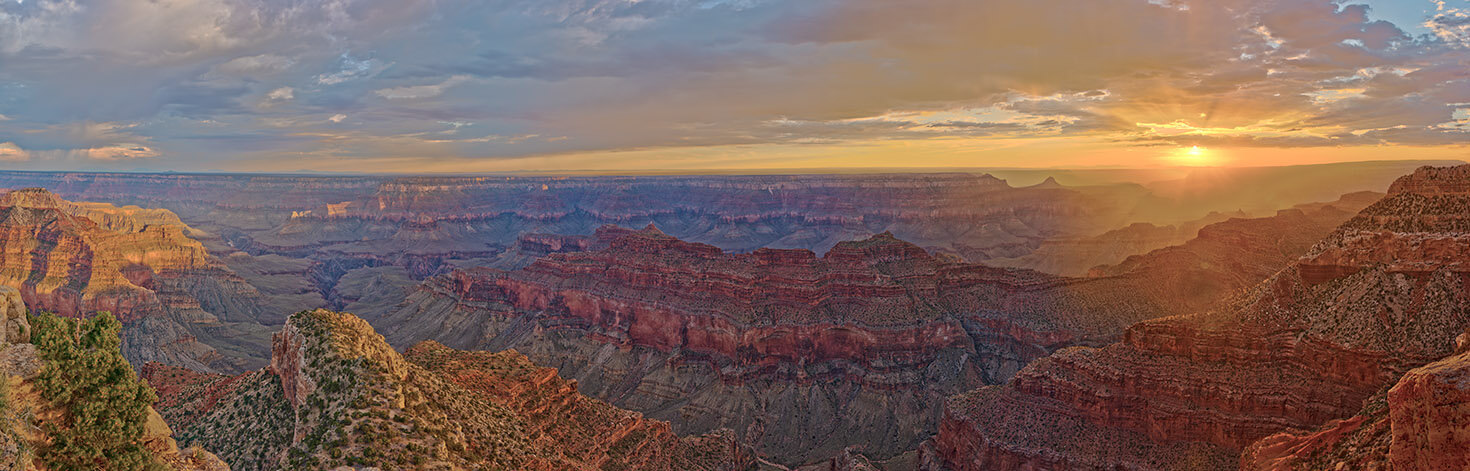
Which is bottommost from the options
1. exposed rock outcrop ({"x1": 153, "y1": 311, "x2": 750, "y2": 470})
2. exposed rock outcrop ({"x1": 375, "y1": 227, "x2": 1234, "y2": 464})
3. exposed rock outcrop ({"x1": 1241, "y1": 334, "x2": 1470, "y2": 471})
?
exposed rock outcrop ({"x1": 375, "y1": 227, "x2": 1234, "y2": 464})

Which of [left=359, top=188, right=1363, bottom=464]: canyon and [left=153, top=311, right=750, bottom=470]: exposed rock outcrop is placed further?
[left=359, top=188, right=1363, bottom=464]: canyon

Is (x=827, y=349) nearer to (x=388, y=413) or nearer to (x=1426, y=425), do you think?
(x=388, y=413)

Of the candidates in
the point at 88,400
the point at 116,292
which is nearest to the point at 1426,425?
the point at 88,400

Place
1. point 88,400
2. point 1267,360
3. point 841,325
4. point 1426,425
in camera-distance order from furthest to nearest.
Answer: point 841,325 < point 1267,360 < point 88,400 < point 1426,425

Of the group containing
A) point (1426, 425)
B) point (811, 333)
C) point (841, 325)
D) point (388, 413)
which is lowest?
point (811, 333)

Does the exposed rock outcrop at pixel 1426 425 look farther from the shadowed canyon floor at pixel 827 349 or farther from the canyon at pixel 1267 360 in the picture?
the canyon at pixel 1267 360

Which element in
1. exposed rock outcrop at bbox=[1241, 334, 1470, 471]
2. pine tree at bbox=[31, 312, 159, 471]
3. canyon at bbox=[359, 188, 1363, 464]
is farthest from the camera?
canyon at bbox=[359, 188, 1363, 464]

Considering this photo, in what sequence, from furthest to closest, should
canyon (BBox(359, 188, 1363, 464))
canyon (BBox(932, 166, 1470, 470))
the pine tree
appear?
canyon (BBox(359, 188, 1363, 464)) → canyon (BBox(932, 166, 1470, 470)) → the pine tree

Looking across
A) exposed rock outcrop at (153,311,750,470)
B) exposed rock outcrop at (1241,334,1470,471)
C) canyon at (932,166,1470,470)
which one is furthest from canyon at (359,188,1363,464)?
exposed rock outcrop at (1241,334,1470,471)

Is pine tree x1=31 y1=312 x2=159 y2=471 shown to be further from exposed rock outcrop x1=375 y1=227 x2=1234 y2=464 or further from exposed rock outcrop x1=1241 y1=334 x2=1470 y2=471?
exposed rock outcrop x1=375 y1=227 x2=1234 y2=464

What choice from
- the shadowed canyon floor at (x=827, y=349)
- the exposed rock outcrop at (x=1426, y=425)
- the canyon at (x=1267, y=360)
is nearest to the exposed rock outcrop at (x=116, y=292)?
the shadowed canyon floor at (x=827, y=349)
